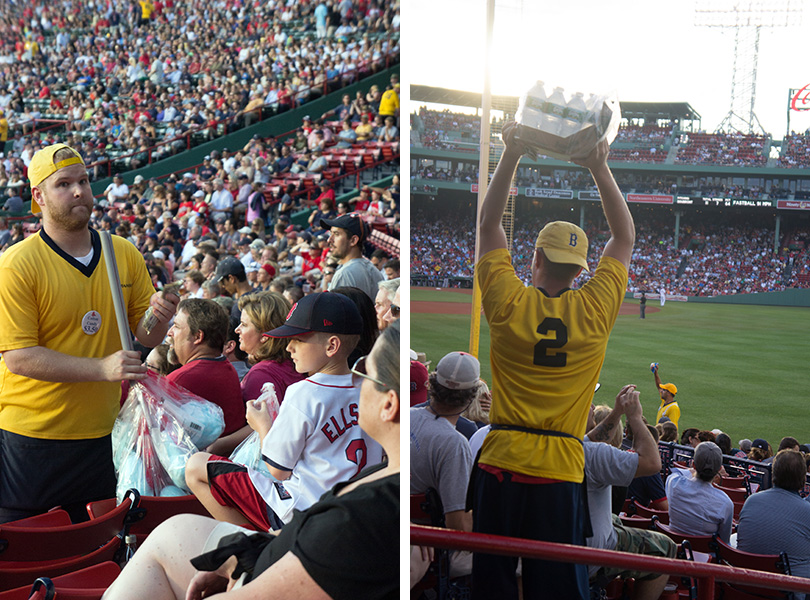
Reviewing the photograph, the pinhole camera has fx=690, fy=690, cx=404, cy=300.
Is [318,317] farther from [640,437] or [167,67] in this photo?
[167,67]

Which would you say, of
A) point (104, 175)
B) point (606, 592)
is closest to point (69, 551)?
point (606, 592)

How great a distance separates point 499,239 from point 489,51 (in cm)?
39

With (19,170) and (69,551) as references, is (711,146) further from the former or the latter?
(19,170)

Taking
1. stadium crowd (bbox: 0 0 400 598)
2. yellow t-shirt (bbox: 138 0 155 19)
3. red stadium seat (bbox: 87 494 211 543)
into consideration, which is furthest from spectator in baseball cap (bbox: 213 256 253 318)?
yellow t-shirt (bbox: 138 0 155 19)

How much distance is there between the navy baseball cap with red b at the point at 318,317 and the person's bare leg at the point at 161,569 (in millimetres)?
400

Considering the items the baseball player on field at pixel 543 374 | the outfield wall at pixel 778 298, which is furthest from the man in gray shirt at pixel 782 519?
the baseball player on field at pixel 543 374

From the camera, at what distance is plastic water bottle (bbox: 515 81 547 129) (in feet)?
4.13

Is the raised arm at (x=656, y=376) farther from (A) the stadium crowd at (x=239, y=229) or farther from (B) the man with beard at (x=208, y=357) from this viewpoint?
(B) the man with beard at (x=208, y=357)

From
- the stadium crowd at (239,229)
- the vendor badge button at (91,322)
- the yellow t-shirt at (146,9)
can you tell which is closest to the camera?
the stadium crowd at (239,229)

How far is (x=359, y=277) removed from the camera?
2613 mm

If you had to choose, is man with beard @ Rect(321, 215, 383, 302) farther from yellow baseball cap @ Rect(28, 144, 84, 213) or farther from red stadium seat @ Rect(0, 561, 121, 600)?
red stadium seat @ Rect(0, 561, 121, 600)

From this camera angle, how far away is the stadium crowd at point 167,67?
10516 mm

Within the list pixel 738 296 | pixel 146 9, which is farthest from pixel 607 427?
pixel 146 9

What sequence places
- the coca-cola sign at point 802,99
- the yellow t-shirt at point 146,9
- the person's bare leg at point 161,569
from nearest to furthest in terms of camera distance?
the person's bare leg at point 161,569 → the coca-cola sign at point 802,99 → the yellow t-shirt at point 146,9
